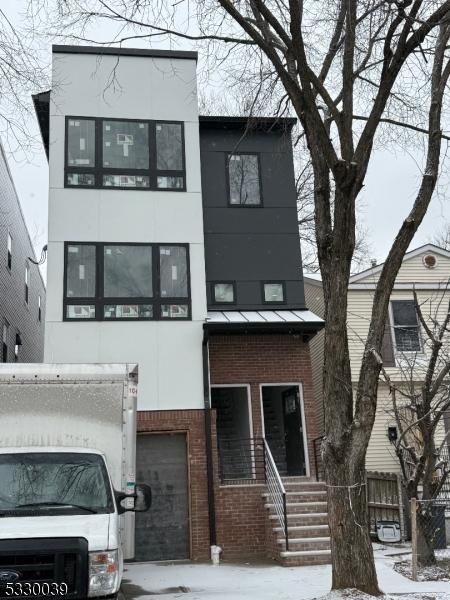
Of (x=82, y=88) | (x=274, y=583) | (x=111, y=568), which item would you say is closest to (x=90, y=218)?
(x=82, y=88)

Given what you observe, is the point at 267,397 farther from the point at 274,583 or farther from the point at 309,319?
the point at 274,583

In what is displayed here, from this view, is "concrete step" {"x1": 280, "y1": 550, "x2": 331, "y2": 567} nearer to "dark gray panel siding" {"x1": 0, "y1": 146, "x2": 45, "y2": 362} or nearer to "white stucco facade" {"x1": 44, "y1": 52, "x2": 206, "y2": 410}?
"white stucco facade" {"x1": 44, "y1": 52, "x2": 206, "y2": 410}

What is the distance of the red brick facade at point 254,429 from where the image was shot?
462 inches

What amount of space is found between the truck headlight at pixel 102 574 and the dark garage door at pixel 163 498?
248 inches

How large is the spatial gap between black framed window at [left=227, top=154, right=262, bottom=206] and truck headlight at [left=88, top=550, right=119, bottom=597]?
9.88 m

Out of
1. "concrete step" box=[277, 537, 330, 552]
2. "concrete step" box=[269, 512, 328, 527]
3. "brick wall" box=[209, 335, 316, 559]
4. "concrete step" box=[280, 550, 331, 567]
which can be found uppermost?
"brick wall" box=[209, 335, 316, 559]

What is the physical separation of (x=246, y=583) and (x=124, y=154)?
8.63 meters

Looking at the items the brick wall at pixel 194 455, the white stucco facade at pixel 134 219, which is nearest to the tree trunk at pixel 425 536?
the brick wall at pixel 194 455

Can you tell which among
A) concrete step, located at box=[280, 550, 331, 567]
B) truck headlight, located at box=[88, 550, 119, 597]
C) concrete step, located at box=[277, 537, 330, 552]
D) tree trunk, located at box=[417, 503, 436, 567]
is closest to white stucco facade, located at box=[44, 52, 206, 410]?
concrete step, located at box=[277, 537, 330, 552]

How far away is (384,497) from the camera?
14.3 meters

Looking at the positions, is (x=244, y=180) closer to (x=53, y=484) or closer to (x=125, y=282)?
(x=125, y=282)

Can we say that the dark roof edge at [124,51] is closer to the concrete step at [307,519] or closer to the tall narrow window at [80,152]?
the tall narrow window at [80,152]

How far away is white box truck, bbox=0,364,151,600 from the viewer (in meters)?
5.53

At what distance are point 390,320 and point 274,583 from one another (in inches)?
384
